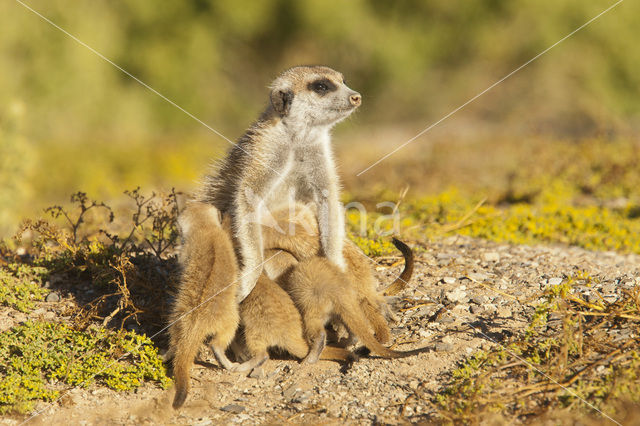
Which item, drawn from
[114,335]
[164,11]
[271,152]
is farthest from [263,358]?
[164,11]

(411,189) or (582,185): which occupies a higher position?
(411,189)

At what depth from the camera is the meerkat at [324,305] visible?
12.2 feet

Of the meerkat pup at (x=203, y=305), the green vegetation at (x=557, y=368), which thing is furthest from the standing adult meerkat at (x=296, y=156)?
the green vegetation at (x=557, y=368)

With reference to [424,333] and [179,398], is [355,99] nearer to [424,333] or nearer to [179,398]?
[424,333]

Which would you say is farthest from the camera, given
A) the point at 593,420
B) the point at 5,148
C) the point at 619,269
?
the point at 5,148

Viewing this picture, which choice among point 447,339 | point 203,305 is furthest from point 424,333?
point 203,305

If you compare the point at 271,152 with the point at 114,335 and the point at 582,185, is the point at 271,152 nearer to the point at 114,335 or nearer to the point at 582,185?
the point at 114,335

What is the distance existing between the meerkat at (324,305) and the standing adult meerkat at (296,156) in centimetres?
41

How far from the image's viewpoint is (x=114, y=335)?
12.9 feet

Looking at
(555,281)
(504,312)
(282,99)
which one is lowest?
(504,312)

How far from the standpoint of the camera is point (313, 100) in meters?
4.49

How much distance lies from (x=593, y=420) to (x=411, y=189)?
5.75 meters

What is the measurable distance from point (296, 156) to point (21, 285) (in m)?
2.26

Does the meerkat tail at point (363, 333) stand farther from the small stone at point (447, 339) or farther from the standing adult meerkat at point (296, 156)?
the standing adult meerkat at point (296, 156)
